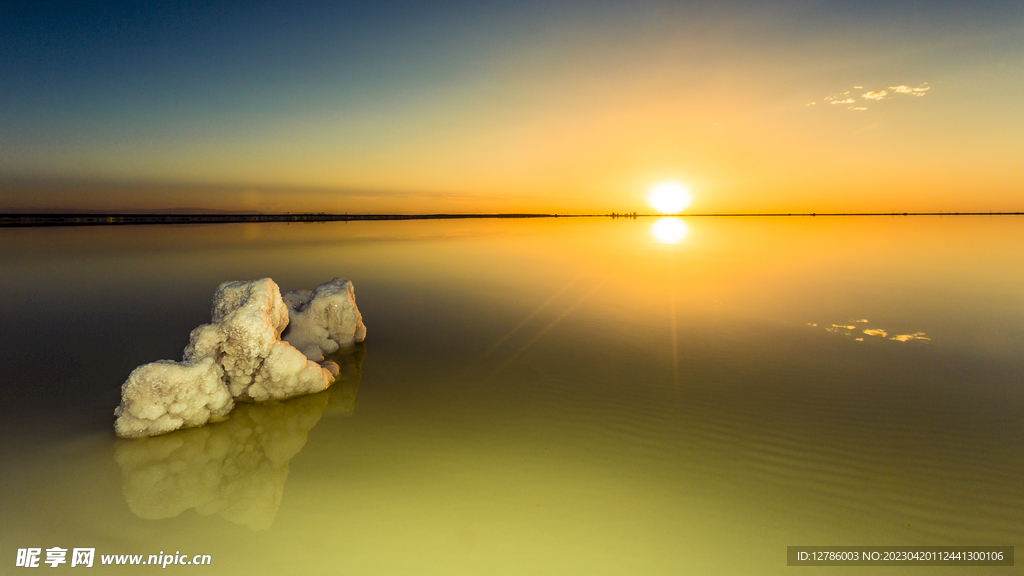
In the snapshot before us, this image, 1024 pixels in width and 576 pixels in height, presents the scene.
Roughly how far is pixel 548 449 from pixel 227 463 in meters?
3.09

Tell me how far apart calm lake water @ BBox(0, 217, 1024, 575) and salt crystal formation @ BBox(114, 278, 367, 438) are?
0.25 metres

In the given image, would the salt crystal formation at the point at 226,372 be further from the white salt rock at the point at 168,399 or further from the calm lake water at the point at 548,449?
the calm lake water at the point at 548,449

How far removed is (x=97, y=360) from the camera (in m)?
7.07

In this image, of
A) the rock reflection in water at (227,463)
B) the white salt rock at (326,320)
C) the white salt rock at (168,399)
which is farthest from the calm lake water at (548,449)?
the white salt rock at (326,320)

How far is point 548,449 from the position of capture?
4.51 metres

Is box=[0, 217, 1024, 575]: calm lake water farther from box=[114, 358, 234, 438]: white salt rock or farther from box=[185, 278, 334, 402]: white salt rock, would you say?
box=[185, 278, 334, 402]: white salt rock

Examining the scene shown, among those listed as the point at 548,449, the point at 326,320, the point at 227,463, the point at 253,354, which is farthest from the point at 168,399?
the point at 548,449

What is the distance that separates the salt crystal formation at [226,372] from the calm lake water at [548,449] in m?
0.25

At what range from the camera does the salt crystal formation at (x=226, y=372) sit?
4.69 m

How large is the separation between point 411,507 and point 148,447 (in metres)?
2.96

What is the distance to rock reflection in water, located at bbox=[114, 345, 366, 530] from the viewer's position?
3615 mm

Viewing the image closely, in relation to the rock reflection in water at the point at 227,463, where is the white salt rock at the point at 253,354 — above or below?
above

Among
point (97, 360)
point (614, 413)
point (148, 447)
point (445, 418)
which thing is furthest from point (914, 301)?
point (97, 360)

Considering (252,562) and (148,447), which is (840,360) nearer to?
(252,562)
